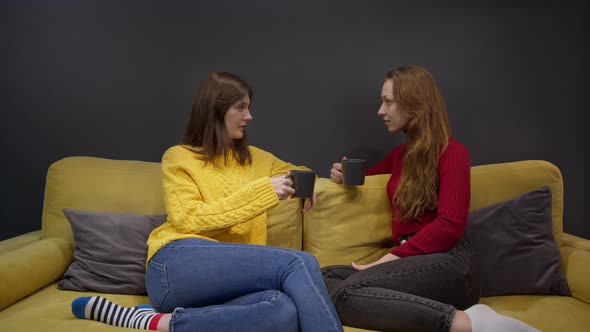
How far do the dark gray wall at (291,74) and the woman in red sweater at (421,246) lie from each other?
54cm

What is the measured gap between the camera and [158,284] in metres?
→ 1.71

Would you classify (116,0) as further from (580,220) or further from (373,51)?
(580,220)

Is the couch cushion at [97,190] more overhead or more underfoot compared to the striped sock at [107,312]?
more overhead

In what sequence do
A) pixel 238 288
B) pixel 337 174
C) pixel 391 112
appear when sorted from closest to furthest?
1. pixel 238 288
2. pixel 391 112
3. pixel 337 174

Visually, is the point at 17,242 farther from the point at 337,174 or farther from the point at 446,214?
the point at 446,214

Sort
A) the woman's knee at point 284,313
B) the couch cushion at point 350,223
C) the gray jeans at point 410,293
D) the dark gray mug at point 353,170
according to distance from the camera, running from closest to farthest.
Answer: the woman's knee at point 284,313 → the gray jeans at point 410,293 → the dark gray mug at point 353,170 → the couch cushion at point 350,223

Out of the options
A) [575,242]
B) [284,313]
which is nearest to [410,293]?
[284,313]

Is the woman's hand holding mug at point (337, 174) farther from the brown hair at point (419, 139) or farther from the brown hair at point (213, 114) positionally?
the brown hair at point (213, 114)

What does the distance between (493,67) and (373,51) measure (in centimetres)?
62

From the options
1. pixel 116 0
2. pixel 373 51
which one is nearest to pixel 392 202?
pixel 373 51

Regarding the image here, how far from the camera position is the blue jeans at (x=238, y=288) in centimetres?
152

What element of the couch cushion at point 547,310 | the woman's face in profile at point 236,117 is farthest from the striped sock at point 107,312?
the couch cushion at point 547,310

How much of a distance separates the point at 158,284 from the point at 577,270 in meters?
1.64

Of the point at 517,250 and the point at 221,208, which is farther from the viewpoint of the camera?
the point at 517,250
